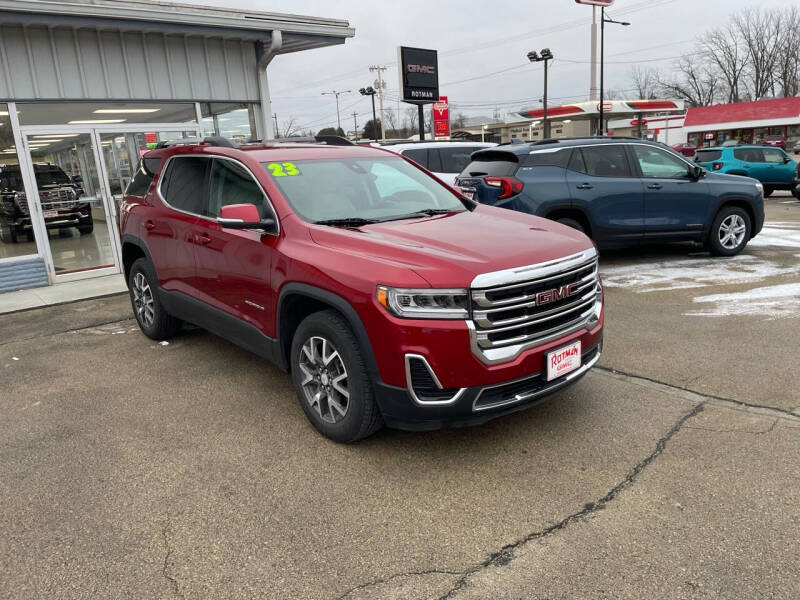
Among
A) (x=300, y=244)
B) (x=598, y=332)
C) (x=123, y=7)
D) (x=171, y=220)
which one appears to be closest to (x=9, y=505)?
(x=300, y=244)

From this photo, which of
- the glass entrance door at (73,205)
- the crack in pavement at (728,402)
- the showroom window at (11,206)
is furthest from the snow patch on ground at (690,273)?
the showroom window at (11,206)

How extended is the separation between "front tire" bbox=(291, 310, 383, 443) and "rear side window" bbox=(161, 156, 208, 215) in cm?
178

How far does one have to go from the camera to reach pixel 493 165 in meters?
8.41

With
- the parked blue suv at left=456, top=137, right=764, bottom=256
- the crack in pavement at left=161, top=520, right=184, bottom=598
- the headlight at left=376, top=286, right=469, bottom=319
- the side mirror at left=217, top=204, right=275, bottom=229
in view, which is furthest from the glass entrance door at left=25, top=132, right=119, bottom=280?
the headlight at left=376, top=286, right=469, bottom=319

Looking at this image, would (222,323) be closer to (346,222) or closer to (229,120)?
(346,222)

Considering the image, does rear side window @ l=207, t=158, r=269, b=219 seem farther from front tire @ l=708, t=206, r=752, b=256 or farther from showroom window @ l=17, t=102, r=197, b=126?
front tire @ l=708, t=206, r=752, b=256

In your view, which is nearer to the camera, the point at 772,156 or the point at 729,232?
the point at 729,232

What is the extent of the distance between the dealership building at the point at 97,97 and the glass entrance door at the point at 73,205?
0.05 ft

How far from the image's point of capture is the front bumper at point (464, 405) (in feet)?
10.5

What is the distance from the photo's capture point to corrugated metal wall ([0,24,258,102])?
8.53m

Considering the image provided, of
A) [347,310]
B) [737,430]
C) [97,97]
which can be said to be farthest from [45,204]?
[737,430]

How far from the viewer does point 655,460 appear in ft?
11.2

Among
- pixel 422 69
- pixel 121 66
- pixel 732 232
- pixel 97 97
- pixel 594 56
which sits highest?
pixel 594 56

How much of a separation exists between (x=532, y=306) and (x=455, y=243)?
57cm
